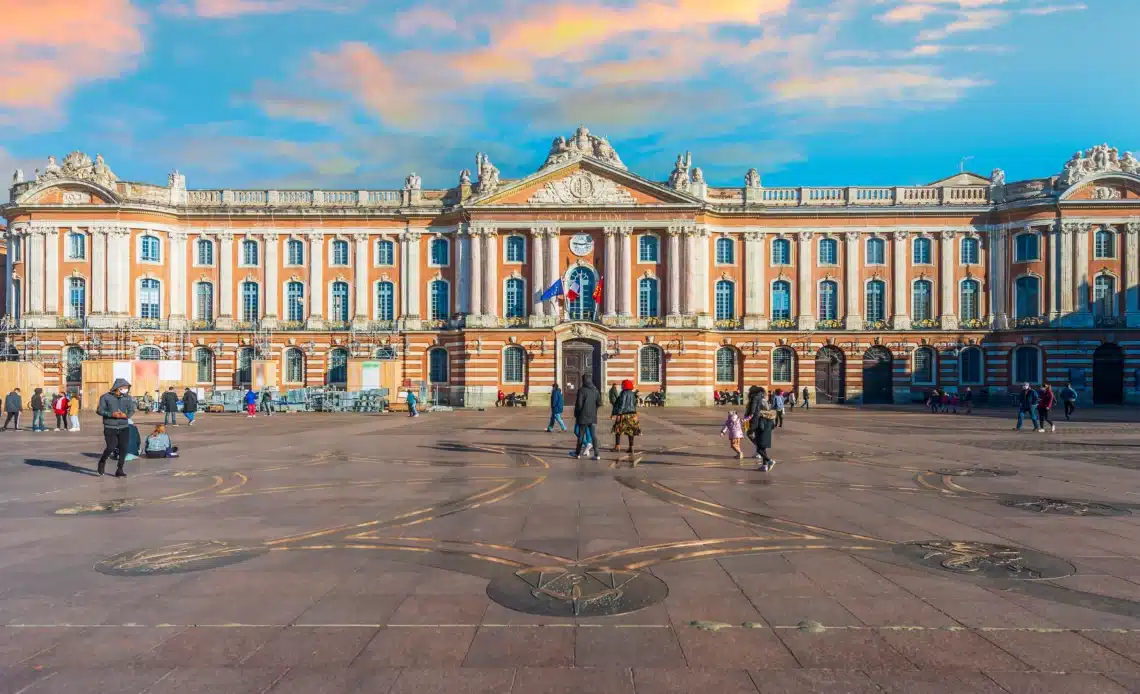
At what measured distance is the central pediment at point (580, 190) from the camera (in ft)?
169

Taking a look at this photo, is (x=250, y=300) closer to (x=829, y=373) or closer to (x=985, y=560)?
(x=829, y=373)

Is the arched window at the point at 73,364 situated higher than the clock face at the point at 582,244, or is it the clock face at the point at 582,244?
the clock face at the point at 582,244

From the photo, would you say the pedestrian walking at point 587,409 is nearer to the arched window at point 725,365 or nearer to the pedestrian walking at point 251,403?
the pedestrian walking at point 251,403

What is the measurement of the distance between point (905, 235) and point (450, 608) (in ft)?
176

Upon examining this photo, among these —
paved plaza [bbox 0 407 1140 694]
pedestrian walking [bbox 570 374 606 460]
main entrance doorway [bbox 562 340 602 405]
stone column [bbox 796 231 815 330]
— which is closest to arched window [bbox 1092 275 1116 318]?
stone column [bbox 796 231 815 330]

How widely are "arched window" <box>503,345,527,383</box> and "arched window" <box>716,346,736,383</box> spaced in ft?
46.0

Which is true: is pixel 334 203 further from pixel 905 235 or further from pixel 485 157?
pixel 905 235

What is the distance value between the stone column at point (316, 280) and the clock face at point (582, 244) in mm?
18440

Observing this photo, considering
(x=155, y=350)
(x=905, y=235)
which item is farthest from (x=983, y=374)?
(x=155, y=350)

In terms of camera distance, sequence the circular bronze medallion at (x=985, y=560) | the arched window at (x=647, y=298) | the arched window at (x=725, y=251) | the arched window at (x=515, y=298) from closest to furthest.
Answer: the circular bronze medallion at (x=985, y=560) → the arched window at (x=647, y=298) → the arched window at (x=515, y=298) → the arched window at (x=725, y=251)

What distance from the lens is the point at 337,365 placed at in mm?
55125

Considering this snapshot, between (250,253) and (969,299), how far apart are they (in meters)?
51.8

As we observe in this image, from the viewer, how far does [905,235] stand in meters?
53.6

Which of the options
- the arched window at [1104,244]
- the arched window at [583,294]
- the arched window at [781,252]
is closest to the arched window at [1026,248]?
the arched window at [1104,244]
